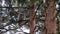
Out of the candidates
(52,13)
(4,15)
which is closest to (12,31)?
(4,15)

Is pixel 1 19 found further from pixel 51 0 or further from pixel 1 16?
pixel 51 0

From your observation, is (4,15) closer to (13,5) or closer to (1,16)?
(1,16)

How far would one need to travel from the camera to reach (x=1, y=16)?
4180 millimetres

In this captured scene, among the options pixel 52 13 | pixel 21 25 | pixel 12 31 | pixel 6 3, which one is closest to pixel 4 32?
pixel 12 31

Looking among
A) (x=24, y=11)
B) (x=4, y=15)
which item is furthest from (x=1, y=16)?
(x=24, y=11)

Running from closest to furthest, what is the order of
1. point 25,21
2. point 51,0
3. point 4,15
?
point 51,0 → point 25,21 → point 4,15

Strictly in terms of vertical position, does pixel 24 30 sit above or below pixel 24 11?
below

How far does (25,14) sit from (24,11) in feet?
0.26

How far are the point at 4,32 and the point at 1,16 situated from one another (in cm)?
42

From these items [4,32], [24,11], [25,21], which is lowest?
[4,32]

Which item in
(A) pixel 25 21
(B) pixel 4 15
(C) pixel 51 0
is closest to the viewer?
(C) pixel 51 0

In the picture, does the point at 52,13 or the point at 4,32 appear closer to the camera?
the point at 52,13

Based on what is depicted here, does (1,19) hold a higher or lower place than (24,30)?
higher

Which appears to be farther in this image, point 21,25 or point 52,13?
point 21,25
